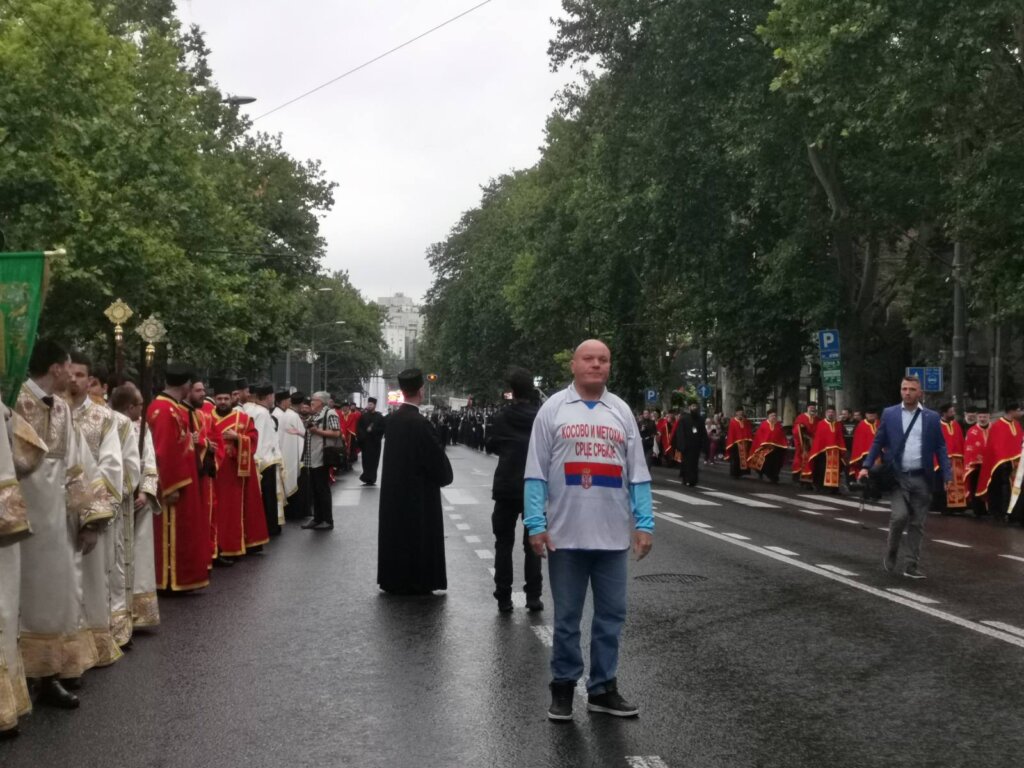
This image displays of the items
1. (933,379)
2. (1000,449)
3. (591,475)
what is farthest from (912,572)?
(933,379)

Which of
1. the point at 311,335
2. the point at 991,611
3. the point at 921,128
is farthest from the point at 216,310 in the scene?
the point at 311,335

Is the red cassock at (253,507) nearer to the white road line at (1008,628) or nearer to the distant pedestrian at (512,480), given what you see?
the distant pedestrian at (512,480)

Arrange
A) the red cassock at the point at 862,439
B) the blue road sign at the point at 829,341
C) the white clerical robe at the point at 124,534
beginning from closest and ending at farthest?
the white clerical robe at the point at 124,534, the red cassock at the point at 862,439, the blue road sign at the point at 829,341

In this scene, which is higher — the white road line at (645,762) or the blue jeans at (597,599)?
the blue jeans at (597,599)

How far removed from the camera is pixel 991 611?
1097 cm

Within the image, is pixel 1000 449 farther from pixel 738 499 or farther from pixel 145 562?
pixel 145 562

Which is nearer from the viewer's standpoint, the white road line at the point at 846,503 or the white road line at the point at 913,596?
the white road line at the point at 913,596

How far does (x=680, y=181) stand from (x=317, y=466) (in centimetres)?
1908

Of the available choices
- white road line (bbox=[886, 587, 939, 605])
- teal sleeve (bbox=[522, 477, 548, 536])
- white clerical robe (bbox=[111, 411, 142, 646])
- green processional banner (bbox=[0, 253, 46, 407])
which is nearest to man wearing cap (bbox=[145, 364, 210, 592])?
white clerical robe (bbox=[111, 411, 142, 646])

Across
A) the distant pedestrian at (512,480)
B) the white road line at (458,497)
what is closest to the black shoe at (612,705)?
the distant pedestrian at (512,480)

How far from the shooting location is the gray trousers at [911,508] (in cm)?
1320

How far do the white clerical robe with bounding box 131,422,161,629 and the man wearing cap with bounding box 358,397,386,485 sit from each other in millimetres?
17672

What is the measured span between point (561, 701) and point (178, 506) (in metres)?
5.30

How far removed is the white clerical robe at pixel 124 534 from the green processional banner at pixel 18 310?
2.32 meters
